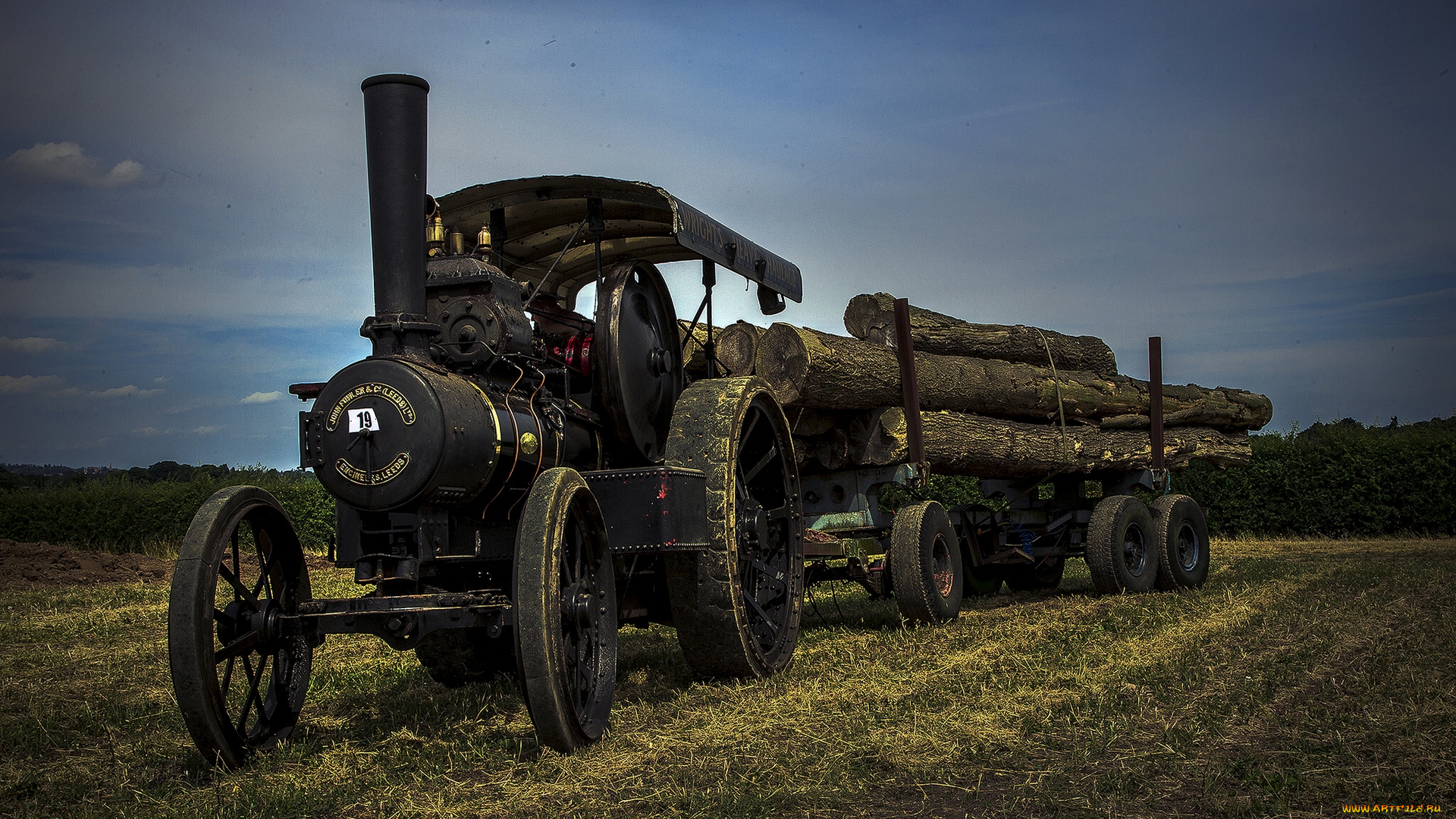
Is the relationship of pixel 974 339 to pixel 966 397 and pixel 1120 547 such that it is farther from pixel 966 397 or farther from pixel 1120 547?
pixel 1120 547

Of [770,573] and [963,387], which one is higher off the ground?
[963,387]

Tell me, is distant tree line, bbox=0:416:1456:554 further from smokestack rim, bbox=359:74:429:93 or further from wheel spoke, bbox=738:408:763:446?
smokestack rim, bbox=359:74:429:93

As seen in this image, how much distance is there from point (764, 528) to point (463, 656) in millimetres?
1750

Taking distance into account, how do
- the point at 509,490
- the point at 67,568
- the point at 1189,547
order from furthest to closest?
1. the point at 67,568
2. the point at 1189,547
3. the point at 509,490

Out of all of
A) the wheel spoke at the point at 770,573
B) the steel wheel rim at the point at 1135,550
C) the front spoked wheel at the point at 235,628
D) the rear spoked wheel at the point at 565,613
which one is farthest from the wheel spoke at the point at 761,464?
the steel wheel rim at the point at 1135,550

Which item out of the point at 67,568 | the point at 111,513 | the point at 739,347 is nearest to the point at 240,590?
the point at 739,347

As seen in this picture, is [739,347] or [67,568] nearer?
[739,347]

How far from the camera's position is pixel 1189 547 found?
414 inches

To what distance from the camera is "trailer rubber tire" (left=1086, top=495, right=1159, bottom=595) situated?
9.09 m

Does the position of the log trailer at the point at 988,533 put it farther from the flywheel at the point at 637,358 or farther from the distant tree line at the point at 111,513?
the distant tree line at the point at 111,513

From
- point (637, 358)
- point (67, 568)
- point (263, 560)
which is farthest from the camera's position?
point (67, 568)

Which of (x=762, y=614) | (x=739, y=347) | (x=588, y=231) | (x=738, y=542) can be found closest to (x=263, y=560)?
(x=738, y=542)

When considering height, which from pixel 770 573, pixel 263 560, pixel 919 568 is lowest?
pixel 919 568

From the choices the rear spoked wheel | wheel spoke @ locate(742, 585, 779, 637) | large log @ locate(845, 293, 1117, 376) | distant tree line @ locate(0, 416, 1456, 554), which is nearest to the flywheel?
wheel spoke @ locate(742, 585, 779, 637)
